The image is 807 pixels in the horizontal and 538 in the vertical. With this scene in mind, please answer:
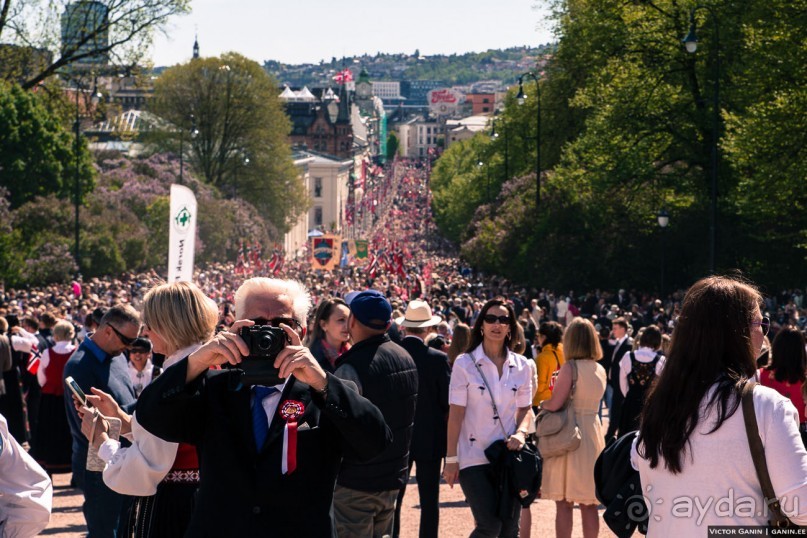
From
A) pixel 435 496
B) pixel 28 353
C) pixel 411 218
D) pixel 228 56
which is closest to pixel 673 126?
pixel 28 353

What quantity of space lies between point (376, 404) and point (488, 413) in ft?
3.65

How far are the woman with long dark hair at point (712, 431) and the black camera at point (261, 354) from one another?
46.3 inches

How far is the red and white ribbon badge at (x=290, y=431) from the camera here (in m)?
4.06

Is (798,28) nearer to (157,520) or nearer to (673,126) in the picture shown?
(673,126)

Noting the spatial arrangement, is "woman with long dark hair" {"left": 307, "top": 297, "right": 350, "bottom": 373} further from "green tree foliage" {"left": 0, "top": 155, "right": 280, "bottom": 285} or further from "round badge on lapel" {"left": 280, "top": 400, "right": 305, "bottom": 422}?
"green tree foliage" {"left": 0, "top": 155, "right": 280, "bottom": 285}

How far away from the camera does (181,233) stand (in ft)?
59.9

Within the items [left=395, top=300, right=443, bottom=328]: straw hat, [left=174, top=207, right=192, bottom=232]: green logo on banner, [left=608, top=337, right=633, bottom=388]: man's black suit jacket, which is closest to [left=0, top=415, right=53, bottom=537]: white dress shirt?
[left=395, top=300, right=443, bottom=328]: straw hat

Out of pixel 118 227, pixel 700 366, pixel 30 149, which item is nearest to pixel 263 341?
pixel 700 366

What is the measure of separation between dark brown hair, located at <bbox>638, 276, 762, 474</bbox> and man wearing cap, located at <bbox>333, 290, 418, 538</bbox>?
111 inches

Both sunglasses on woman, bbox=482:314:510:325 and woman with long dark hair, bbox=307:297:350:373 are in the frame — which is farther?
woman with long dark hair, bbox=307:297:350:373

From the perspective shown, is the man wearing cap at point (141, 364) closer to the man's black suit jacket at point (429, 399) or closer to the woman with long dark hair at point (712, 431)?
the man's black suit jacket at point (429, 399)

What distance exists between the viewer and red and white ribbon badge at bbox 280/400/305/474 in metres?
4.06

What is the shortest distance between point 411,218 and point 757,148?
119 meters

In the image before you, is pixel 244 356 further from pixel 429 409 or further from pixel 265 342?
pixel 429 409
